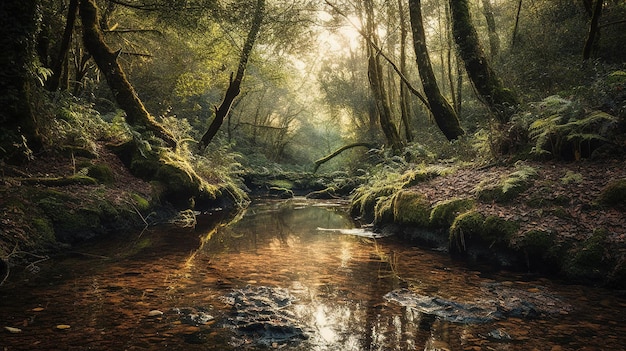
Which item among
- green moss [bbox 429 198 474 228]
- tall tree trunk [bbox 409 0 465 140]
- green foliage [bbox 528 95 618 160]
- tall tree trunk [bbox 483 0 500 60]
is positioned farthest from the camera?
tall tree trunk [bbox 483 0 500 60]

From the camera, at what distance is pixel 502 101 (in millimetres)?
10203

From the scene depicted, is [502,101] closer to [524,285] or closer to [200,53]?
[524,285]

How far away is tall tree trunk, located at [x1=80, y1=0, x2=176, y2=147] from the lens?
38.0ft

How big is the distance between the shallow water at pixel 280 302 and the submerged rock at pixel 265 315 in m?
0.02

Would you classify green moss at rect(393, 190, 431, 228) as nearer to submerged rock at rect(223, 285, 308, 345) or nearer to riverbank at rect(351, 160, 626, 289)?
riverbank at rect(351, 160, 626, 289)

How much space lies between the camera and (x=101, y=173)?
899 centimetres

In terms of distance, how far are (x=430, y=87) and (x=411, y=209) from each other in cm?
547

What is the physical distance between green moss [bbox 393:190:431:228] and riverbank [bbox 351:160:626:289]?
22 millimetres

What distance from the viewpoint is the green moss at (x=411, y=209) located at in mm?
8336

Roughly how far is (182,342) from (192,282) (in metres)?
1.79

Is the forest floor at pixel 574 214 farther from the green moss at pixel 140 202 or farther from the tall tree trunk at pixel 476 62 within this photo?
the green moss at pixel 140 202

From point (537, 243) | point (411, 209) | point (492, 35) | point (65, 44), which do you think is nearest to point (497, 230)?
point (537, 243)

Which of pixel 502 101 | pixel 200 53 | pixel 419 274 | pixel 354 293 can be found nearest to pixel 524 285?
pixel 419 274

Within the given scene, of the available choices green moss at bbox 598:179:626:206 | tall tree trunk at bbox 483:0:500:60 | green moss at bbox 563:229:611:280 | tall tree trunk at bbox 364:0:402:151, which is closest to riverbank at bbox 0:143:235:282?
green moss at bbox 563:229:611:280
